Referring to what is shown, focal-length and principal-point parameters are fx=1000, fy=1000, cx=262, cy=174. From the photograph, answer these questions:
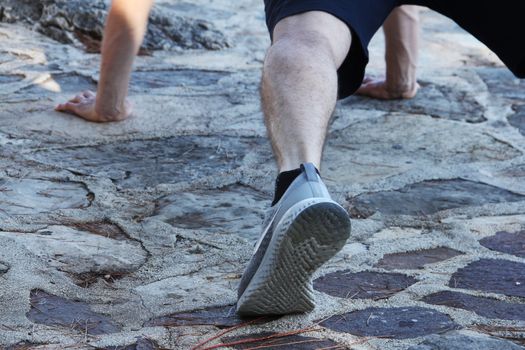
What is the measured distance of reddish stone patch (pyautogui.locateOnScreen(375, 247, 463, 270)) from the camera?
2.32 m

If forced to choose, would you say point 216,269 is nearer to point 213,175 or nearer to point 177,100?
point 213,175

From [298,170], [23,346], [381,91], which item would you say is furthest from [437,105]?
[23,346]

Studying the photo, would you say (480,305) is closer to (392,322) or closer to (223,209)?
(392,322)

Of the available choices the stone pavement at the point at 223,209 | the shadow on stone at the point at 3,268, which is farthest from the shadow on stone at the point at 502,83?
the shadow on stone at the point at 3,268

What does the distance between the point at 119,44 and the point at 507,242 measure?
153 cm

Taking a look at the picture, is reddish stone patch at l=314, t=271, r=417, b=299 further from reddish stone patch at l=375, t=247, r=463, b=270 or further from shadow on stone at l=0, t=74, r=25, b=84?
shadow on stone at l=0, t=74, r=25, b=84

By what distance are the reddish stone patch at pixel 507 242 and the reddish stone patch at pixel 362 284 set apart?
0.35 meters

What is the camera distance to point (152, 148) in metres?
3.29

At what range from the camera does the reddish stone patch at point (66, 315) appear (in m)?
1.90

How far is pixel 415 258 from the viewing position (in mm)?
2391

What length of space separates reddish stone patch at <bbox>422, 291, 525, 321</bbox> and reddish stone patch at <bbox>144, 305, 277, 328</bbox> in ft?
1.24

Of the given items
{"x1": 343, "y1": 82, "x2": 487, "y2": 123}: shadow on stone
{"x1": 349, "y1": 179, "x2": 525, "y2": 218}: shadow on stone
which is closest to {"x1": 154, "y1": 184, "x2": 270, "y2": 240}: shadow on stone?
{"x1": 349, "y1": 179, "x2": 525, "y2": 218}: shadow on stone

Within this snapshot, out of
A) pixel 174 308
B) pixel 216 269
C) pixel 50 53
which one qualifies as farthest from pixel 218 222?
pixel 50 53

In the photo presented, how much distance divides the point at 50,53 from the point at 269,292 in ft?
9.29
